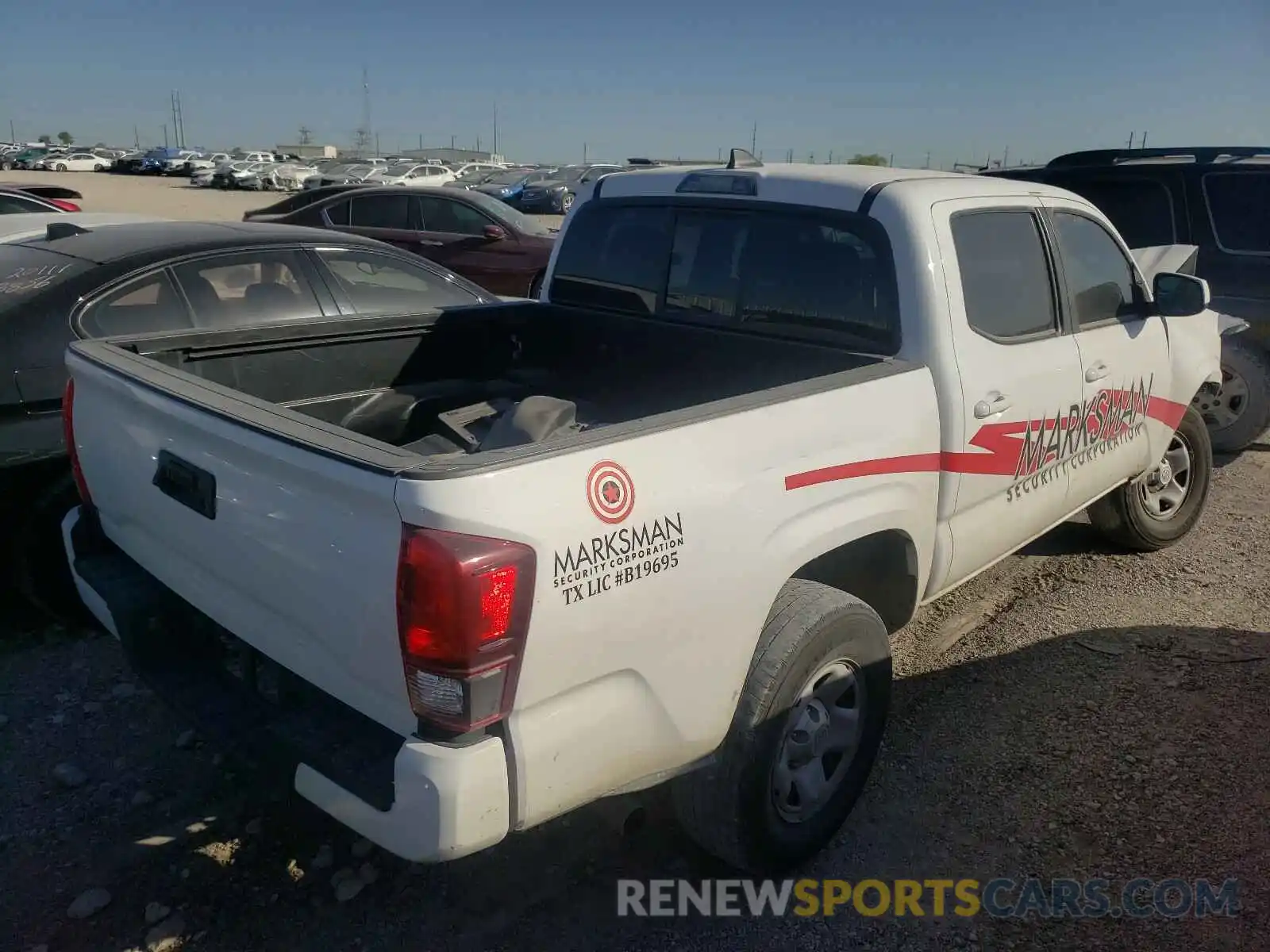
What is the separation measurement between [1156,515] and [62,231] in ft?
19.4

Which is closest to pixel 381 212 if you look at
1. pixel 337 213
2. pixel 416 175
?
pixel 337 213

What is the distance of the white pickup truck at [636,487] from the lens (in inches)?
76.0

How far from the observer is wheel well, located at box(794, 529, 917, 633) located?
2986mm

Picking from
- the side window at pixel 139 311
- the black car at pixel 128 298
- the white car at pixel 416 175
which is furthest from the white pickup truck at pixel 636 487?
the white car at pixel 416 175

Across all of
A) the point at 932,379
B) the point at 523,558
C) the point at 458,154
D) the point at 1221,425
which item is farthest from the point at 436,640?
the point at 458,154

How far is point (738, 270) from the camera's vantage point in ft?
12.1

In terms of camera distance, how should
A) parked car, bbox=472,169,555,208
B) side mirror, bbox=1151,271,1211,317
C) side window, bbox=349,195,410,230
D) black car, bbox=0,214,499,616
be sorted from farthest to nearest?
parked car, bbox=472,169,555,208, side window, bbox=349,195,410,230, side mirror, bbox=1151,271,1211,317, black car, bbox=0,214,499,616

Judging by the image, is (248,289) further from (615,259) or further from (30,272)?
(615,259)

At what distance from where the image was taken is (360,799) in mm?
2025

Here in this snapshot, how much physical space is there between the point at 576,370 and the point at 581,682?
2268 millimetres

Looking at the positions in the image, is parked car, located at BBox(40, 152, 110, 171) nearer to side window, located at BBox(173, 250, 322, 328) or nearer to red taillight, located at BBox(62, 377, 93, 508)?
side window, located at BBox(173, 250, 322, 328)

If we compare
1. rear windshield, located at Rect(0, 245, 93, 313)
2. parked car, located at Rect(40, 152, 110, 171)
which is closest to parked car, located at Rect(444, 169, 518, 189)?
parked car, located at Rect(40, 152, 110, 171)

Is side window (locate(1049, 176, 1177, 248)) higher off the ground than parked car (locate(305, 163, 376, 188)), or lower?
lower

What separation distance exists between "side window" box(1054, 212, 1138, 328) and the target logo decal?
262 cm
